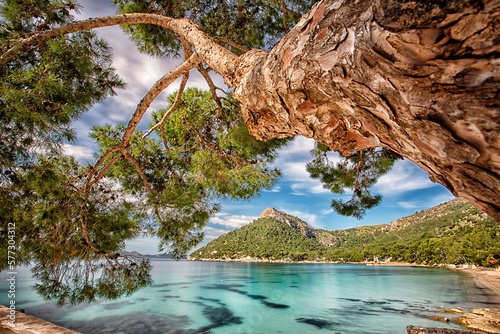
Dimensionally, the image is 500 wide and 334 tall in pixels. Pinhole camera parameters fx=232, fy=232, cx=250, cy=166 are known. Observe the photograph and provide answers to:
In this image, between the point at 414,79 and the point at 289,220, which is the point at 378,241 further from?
the point at 414,79

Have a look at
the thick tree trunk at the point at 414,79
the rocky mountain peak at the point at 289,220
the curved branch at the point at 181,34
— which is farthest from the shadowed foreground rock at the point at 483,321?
the rocky mountain peak at the point at 289,220

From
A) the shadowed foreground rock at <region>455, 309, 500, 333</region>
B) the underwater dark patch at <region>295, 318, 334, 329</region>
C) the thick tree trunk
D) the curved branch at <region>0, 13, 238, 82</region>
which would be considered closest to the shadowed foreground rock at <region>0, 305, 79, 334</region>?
the curved branch at <region>0, 13, 238, 82</region>

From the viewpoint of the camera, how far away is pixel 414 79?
0.45 metres

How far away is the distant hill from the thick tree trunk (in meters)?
33.2

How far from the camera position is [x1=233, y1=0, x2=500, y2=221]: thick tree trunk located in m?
0.36

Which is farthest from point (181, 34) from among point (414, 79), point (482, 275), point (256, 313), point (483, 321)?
point (482, 275)

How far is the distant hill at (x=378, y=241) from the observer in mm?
29859

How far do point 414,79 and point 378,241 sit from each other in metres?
68.0

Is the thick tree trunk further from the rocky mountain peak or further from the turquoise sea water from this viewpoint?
the rocky mountain peak

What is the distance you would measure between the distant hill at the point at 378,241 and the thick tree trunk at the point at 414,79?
33.2 meters

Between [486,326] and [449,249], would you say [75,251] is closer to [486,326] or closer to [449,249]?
[486,326]

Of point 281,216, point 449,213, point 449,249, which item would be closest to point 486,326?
point 449,249

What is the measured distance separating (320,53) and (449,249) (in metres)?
43.1

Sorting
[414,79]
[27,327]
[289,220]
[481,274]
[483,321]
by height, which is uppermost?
[289,220]
